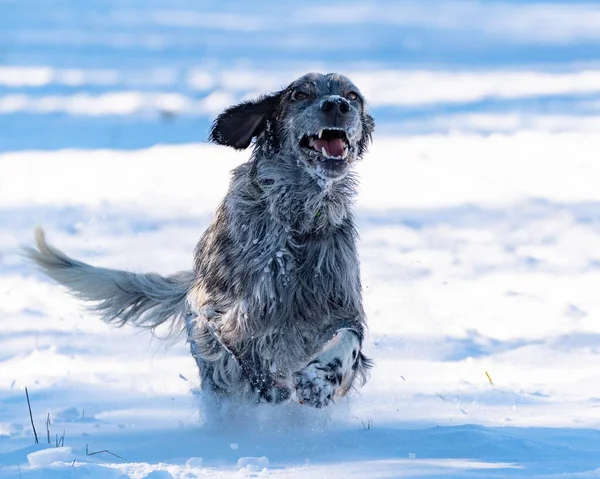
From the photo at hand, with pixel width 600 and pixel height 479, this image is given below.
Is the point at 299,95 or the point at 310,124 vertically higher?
the point at 299,95

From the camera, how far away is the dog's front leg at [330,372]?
488 cm

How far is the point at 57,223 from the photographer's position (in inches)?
356

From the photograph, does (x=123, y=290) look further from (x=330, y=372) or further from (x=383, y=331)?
(x=330, y=372)

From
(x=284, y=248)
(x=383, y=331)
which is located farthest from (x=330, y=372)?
(x=383, y=331)

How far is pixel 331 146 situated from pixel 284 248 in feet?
1.73

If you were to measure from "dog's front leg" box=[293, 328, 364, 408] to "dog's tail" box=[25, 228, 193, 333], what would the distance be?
4.72 feet

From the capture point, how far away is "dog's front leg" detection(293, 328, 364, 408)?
4875 mm

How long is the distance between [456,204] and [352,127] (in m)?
4.73

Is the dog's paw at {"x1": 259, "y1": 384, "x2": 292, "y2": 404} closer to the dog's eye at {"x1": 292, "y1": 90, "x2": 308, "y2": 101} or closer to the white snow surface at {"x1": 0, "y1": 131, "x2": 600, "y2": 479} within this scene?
the white snow surface at {"x1": 0, "y1": 131, "x2": 600, "y2": 479}

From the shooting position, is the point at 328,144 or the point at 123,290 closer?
the point at 328,144

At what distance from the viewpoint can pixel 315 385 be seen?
16.0 ft

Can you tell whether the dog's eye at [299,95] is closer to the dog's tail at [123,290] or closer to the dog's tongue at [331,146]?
the dog's tongue at [331,146]

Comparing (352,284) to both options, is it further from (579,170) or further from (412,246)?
(579,170)

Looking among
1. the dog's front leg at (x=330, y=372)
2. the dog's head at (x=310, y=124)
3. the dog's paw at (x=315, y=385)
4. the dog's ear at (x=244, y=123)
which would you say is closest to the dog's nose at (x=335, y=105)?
the dog's head at (x=310, y=124)
